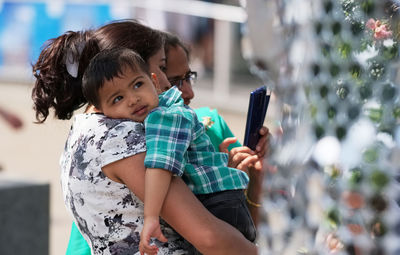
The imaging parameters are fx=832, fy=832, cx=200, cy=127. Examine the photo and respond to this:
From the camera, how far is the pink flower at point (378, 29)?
1.55 m

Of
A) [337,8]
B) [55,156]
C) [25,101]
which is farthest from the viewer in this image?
[25,101]

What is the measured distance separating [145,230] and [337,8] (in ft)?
2.79

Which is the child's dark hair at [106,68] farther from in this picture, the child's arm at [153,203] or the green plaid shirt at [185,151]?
the child's arm at [153,203]

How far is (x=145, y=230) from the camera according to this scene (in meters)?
2.00

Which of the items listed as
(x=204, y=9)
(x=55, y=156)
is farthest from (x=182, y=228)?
(x=204, y=9)

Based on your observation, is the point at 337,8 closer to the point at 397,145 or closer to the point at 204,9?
the point at 397,145

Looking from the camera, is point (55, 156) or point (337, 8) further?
point (55, 156)

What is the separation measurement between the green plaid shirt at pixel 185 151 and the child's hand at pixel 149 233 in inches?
5.2

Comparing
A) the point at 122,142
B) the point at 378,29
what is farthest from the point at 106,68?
the point at 378,29

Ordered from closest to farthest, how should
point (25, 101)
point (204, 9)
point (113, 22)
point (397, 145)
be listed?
point (397, 145), point (113, 22), point (204, 9), point (25, 101)

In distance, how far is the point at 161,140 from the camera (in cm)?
204

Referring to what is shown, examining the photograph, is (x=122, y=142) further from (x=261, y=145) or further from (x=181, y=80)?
(x=181, y=80)

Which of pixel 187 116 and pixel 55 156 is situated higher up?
pixel 187 116

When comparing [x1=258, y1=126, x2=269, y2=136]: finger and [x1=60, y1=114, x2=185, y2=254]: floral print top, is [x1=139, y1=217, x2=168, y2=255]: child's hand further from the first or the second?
[x1=258, y1=126, x2=269, y2=136]: finger
